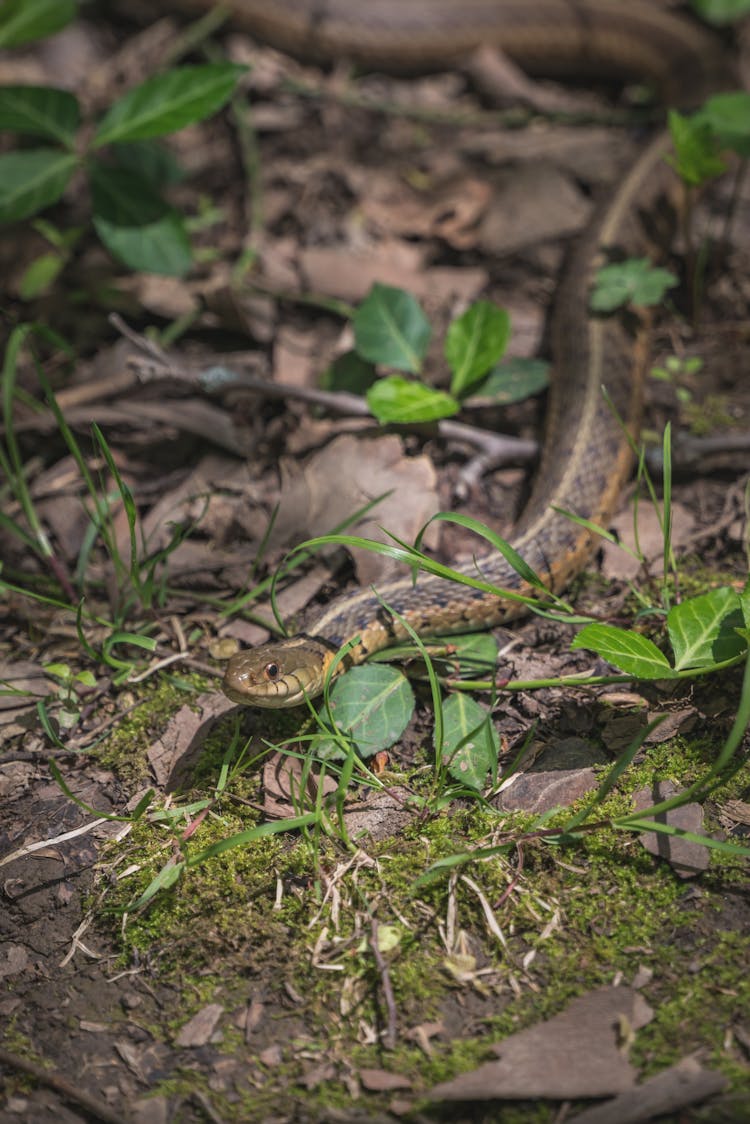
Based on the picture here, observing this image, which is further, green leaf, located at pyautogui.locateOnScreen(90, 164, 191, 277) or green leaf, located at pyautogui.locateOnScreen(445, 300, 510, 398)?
green leaf, located at pyautogui.locateOnScreen(90, 164, 191, 277)

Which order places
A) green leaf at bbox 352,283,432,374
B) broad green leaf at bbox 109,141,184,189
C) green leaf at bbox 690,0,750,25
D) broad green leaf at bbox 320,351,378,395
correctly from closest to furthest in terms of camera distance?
green leaf at bbox 352,283,432,374, broad green leaf at bbox 320,351,378,395, broad green leaf at bbox 109,141,184,189, green leaf at bbox 690,0,750,25

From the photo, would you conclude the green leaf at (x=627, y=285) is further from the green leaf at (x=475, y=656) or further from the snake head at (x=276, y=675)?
the snake head at (x=276, y=675)

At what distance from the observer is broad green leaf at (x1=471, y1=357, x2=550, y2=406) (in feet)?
14.5

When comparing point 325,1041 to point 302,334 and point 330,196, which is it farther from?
point 330,196

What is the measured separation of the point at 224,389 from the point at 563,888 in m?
2.83

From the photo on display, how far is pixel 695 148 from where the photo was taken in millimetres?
4273

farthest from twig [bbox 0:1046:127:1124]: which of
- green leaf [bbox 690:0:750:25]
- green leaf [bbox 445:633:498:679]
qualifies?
green leaf [bbox 690:0:750:25]

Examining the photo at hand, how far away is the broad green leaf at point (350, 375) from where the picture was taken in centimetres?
464

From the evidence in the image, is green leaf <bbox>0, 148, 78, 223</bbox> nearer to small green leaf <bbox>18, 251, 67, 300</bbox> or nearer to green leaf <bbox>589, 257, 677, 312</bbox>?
small green leaf <bbox>18, 251, 67, 300</bbox>

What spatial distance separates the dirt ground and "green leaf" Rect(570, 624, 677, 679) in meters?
0.29

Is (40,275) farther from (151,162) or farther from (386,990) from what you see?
(386,990)

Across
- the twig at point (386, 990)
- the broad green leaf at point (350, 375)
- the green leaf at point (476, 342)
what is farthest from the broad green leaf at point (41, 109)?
the twig at point (386, 990)

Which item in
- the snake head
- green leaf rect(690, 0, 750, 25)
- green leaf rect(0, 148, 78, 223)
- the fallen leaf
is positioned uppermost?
green leaf rect(690, 0, 750, 25)

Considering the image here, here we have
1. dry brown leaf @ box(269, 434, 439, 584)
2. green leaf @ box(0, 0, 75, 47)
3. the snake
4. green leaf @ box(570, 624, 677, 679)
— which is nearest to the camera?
green leaf @ box(570, 624, 677, 679)
